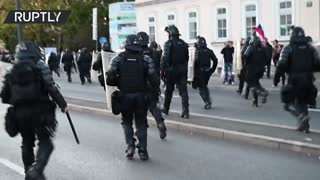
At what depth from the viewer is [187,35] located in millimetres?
34125

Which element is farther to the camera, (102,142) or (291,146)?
(102,142)

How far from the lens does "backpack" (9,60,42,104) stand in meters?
6.71

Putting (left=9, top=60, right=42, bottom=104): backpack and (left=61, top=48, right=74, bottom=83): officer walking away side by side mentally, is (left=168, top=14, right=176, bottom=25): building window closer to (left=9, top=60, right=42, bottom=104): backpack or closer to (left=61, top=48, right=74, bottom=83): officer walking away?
(left=61, top=48, right=74, bottom=83): officer walking away

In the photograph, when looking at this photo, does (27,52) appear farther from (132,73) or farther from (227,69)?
(227,69)

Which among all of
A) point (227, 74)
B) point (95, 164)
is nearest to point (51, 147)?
point (95, 164)

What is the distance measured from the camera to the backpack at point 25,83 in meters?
6.71

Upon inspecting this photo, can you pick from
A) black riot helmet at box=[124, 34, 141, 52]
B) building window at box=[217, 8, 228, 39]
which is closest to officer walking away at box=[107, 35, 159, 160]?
black riot helmet at box=[124, 34, 141, 52]

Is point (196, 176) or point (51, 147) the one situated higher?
point (51, 147)

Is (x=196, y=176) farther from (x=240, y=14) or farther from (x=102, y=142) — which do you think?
(x=240, y=14)

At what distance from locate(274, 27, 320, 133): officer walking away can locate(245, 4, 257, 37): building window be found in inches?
747

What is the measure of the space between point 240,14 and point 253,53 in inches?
594

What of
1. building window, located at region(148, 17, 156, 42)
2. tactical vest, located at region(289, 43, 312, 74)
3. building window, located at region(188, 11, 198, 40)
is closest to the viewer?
tactical vest, located at region(289, 43, 312, 74)

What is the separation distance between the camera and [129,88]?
329 inches

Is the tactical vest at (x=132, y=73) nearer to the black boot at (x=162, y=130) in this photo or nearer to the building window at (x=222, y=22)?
the black boot at (x=162, y=130)
